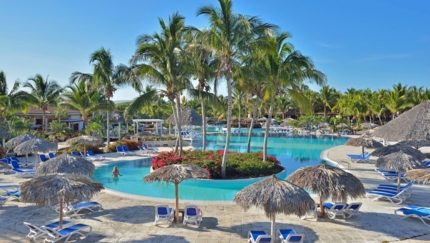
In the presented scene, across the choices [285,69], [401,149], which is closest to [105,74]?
[285,69]

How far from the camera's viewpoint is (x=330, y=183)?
28.6 feet

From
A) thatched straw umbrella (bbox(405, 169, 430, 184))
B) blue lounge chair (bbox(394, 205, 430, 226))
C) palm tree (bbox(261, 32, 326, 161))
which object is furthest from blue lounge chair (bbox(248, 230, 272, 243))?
palm tree (bbox(261, 32, 326, 161))

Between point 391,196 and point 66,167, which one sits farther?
point 391,196

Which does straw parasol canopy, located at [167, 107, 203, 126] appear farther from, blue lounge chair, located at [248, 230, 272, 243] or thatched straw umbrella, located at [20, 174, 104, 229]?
blue lounge chair, located at [248, 230, 272, 243]

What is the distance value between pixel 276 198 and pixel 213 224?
103 inches

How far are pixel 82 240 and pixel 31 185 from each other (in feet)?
6.08

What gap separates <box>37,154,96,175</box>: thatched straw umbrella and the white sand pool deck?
1232mm

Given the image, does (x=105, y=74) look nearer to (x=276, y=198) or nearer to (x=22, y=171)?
(x=22, y=171)

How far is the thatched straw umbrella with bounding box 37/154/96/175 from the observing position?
11.0 m

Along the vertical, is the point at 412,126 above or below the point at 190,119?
below

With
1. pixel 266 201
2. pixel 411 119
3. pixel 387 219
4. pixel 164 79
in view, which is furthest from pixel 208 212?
pixel 411 119

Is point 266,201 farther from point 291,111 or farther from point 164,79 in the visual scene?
point 291,111

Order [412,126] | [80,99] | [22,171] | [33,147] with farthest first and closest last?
1. [80,99]
2. [33,147]
3. [22,171]
4. [412,126]

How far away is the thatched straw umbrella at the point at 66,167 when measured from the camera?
36.0ft
